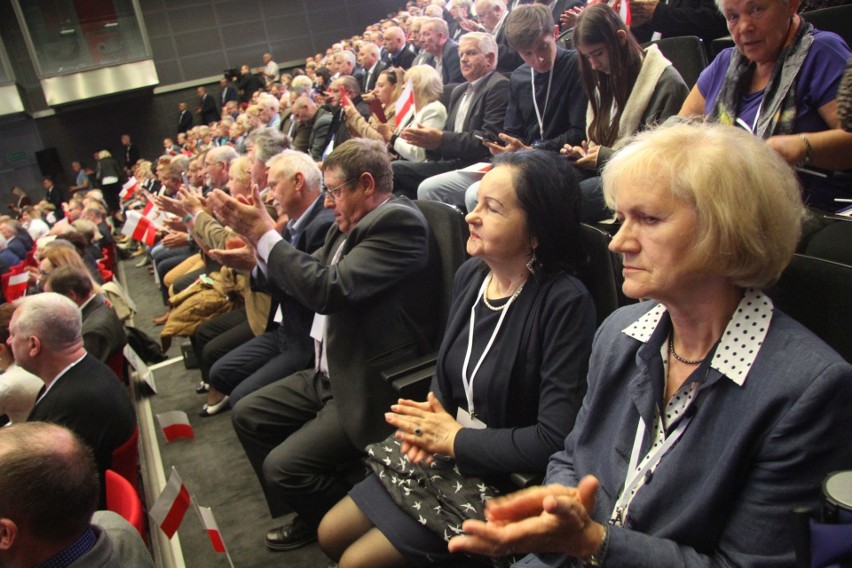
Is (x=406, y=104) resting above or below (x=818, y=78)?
below

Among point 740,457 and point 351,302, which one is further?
point 351,302

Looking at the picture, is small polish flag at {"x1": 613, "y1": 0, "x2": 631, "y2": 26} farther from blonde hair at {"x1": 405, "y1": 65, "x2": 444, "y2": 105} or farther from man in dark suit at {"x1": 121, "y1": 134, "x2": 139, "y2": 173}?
man in dark suit at {"x1": 121, "y1": 134, "x2": 139, "y2": 173}

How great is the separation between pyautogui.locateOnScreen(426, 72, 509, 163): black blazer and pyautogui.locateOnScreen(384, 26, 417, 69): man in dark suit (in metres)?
2.83

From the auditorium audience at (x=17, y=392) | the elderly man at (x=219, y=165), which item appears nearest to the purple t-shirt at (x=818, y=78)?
the auditorium audience at (x=17, y=392)

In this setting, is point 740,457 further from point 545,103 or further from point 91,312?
point 91,312

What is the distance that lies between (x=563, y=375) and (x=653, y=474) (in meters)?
0.44

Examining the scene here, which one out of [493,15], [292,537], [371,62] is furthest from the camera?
[371,62]

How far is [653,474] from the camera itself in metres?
1.01

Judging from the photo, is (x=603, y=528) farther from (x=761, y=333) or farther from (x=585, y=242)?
(x=585, y=242)

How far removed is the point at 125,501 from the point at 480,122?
2636 millimetres

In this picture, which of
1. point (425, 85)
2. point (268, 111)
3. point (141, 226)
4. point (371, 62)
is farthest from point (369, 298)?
point (268, 111)

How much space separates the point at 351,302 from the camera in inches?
80.4

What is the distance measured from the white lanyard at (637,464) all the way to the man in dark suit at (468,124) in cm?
231

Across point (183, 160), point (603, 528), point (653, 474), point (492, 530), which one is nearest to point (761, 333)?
point (653, 474)
